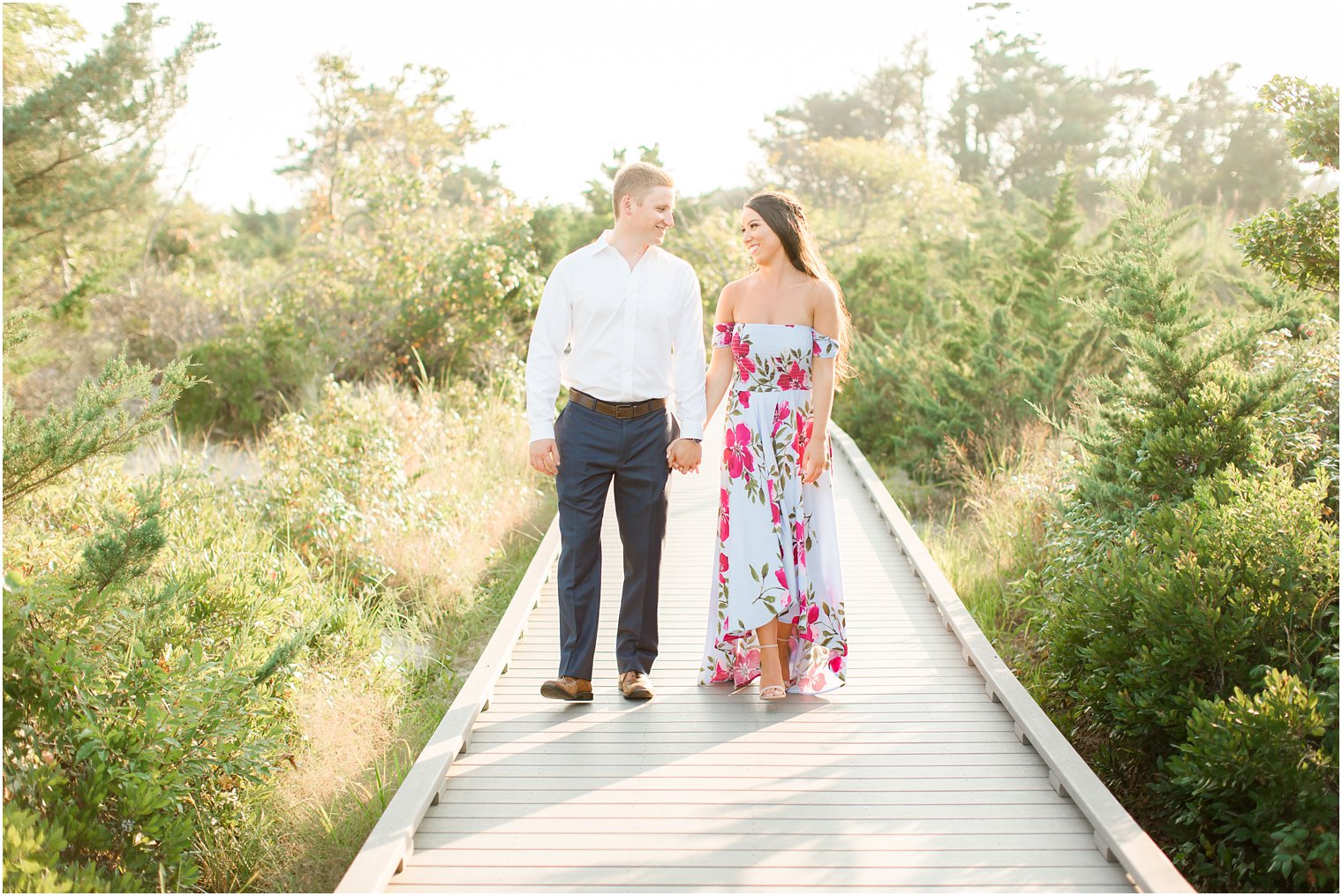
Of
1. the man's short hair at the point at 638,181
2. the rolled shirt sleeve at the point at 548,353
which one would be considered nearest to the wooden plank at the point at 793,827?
the rolled shirt sleeve at the point at 548,353

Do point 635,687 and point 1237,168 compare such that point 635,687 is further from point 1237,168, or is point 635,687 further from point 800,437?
point 1237,168

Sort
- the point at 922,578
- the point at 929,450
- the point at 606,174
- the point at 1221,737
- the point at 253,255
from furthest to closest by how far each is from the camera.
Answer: the point at 253,255 < the point at 606,174 < the point at 929,450 < the point at 922,578 < the point at 1221,737

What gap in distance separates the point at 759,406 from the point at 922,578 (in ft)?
7.88

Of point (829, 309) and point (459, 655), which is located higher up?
point (829, 309)

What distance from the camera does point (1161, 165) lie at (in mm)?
32406

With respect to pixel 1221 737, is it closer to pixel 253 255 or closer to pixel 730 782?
pixel 730 782

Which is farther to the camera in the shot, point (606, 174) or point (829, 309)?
point (606, 174)

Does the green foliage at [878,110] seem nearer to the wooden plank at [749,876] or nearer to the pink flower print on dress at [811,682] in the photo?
the pink flower print on dress at [811,682]

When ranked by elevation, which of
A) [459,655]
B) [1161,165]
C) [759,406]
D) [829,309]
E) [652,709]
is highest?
[1161,165]

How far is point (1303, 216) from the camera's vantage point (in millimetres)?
5109

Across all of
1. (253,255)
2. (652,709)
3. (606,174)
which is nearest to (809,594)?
(652,709)

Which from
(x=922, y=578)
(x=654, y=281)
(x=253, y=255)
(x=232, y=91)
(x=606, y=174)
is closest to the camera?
(x=654, y=281)

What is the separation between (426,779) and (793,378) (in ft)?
6.98

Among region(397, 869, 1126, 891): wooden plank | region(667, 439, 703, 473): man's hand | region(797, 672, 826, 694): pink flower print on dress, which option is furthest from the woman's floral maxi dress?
region(397, 869, 1126, 891): wooden plank
